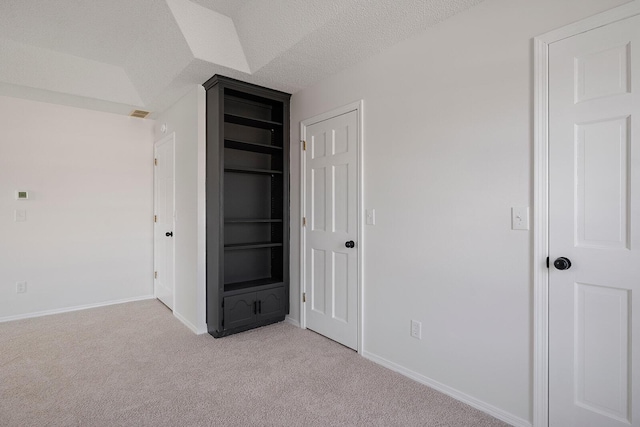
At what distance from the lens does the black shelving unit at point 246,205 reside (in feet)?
10.2

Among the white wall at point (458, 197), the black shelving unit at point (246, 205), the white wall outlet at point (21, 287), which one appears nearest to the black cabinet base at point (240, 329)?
the black shelving unit at point (246, 205)

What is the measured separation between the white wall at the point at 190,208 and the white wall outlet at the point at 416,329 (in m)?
1.98

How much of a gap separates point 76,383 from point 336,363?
183 cm

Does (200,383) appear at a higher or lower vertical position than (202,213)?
lower

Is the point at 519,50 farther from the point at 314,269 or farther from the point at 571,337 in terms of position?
the point at 314,269

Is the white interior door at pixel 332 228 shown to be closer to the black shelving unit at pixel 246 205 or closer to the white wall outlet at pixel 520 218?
the black shelving unit at pixel 246 205

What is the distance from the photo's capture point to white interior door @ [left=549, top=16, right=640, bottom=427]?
1505mm

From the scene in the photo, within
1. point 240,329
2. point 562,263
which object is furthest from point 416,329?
point 240,329

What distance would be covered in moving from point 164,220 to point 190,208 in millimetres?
Result: 984

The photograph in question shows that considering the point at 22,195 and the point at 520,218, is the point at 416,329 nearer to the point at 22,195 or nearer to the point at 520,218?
the point at 520,218

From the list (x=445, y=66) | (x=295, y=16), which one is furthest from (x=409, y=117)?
(x=295, y=16)

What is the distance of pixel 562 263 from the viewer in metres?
1.67

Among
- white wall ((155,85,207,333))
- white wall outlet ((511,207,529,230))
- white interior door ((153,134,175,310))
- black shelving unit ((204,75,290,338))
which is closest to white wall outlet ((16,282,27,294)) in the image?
white interior door ((153,134,175,310))

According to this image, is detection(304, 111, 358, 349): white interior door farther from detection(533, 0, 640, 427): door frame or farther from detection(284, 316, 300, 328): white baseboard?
detection(533, 0, 640, 427): door frame
